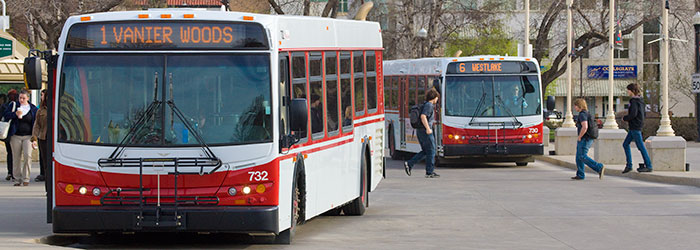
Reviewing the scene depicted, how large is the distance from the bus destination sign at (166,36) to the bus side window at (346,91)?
2.98 meters

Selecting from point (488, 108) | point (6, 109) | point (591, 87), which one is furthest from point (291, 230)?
point (591, 87)

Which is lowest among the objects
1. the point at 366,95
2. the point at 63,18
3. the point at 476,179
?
the point at 476,179

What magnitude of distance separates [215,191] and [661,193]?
400 inches

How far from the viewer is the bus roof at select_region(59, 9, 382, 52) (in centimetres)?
1128

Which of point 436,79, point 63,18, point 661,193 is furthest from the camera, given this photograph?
point 63,18

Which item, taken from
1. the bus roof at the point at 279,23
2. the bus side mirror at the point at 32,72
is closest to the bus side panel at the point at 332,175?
the bus roof at the point at 279,23

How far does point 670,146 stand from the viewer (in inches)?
922

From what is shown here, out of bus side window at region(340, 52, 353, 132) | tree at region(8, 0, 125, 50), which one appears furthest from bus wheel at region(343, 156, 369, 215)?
tree at region(8, 0, 125, 50)

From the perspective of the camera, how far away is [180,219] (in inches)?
437

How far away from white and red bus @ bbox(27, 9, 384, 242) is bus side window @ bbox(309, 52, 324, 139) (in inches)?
50.7

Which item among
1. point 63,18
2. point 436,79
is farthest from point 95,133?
point 63,18

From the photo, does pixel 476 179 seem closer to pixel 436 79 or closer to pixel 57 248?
pixel 436 79

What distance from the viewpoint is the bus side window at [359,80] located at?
1512 cm

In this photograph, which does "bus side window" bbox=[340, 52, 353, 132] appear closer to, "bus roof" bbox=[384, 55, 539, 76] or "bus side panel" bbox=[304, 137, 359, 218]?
"bus side panel" bbox=[304, 137, 359, 218]
